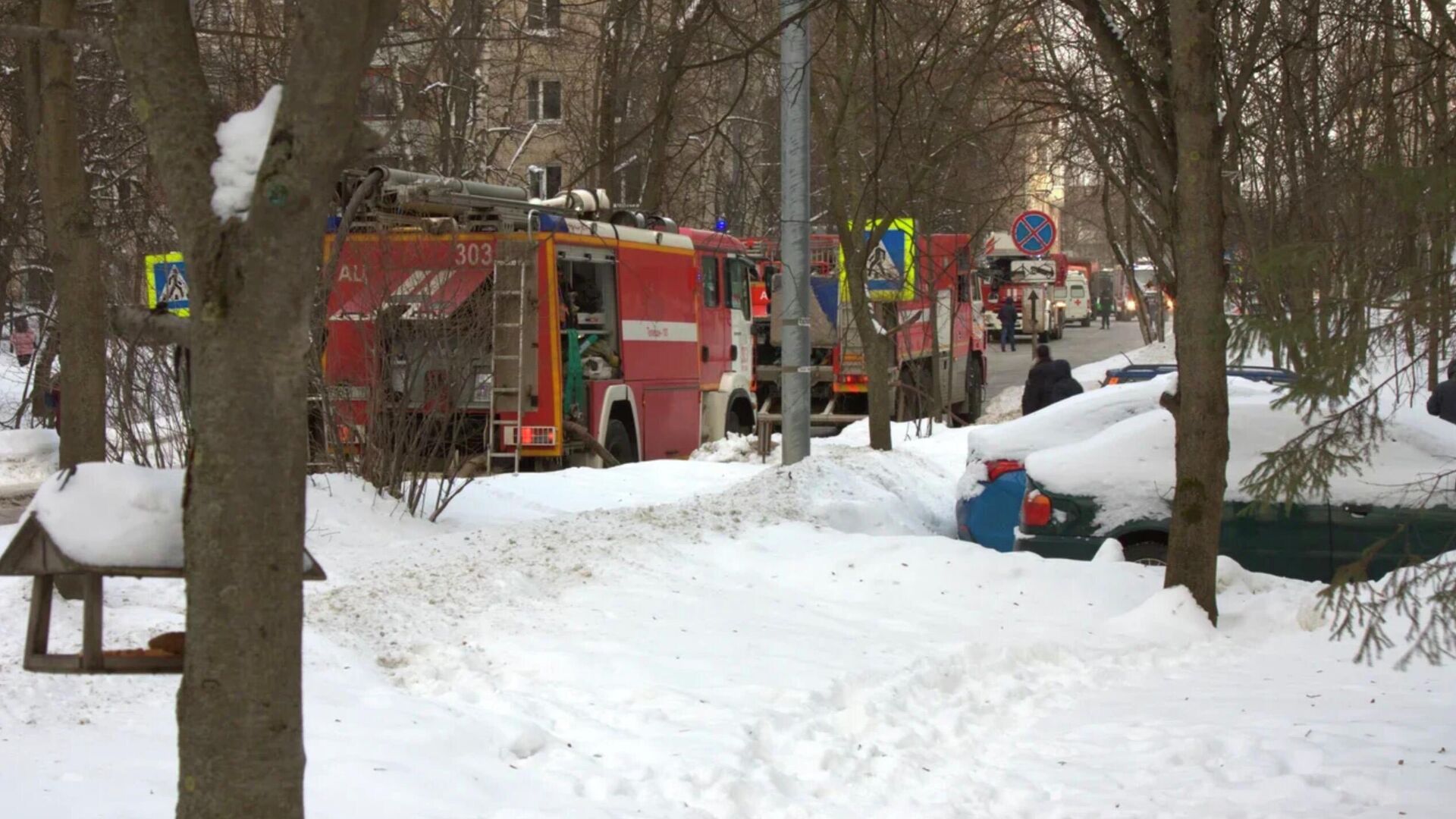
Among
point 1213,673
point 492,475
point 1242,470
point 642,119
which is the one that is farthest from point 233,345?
point 642,119

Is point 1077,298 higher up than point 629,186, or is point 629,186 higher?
point 629,186

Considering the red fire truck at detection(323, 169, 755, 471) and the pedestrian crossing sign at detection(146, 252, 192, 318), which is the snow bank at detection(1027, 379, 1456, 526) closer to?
the red fire truck at detection(323, 169, 755, 471)

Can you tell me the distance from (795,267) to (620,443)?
3163 millimetres

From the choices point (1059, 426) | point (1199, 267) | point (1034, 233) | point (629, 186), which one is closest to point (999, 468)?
point (1059, 426)

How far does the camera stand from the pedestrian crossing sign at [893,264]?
1730cm

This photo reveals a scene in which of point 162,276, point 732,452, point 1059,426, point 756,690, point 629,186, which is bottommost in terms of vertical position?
point 756,690

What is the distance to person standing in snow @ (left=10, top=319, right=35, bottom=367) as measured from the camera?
55.0 feet

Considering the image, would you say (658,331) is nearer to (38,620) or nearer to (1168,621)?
(1168,621)

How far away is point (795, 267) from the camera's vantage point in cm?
1378

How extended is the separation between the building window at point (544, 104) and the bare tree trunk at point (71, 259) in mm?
25254


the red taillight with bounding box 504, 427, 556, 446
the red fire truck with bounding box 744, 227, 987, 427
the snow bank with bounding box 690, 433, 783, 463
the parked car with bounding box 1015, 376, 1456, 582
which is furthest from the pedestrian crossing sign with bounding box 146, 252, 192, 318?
the red fire truck with bounding box 744, 227, 987, 427

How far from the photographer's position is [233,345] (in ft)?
9.54

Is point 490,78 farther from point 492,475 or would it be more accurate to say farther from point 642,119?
point 492,475

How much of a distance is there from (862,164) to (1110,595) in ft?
42.4
